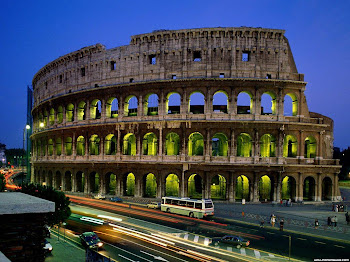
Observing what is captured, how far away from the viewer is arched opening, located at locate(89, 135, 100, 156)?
46.5m

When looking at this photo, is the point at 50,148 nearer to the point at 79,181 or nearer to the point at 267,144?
the point at 79,181

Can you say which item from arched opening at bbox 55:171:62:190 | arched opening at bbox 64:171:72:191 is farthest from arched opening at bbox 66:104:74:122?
arched opening at bbox 55:171:62:190

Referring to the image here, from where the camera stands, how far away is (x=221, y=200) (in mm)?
38938

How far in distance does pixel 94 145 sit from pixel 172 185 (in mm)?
13869

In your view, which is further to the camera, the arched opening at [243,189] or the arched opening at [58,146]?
the arched opening at [58,146]

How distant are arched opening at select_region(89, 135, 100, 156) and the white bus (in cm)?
1834

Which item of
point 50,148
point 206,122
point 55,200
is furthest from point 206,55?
point 50,148

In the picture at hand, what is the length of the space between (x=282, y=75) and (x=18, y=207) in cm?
3838

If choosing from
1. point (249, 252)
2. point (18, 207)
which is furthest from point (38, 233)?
point (249, 252)

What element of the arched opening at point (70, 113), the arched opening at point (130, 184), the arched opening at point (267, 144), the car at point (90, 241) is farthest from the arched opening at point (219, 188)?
the car at point (90, 241)

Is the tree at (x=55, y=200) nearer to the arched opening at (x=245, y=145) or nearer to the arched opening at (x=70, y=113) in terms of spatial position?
the arched opening at (x=245, y=145)

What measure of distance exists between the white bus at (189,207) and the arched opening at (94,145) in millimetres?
18336

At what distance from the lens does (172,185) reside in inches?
1719

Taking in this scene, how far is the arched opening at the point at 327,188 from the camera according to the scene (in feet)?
134
